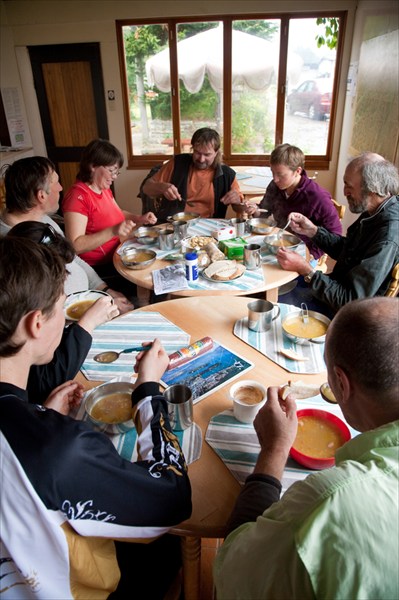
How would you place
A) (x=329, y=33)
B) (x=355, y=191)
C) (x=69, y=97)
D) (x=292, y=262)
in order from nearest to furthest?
(x=355, y=191), (x=292, y=262), (x=329, y=33), (x=69, y=97)

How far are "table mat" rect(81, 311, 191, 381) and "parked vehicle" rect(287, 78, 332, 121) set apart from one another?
4.51 m

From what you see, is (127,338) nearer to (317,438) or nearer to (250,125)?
(317,438)

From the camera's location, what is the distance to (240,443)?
107 centimetres

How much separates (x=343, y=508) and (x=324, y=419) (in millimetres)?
593

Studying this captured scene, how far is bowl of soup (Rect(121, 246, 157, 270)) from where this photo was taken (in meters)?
2.22

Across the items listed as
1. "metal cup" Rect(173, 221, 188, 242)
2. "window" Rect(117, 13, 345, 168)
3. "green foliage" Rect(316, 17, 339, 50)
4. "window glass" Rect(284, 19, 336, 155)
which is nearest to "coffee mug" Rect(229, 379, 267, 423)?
"metal cup" Rect(173, 221, 188, 242)

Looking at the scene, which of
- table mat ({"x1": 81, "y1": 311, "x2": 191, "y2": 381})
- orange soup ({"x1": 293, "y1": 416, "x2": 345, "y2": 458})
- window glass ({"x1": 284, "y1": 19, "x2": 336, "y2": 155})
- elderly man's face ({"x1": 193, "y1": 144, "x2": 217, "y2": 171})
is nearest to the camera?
orange soup ({"x1": 293, "y1": 416, "x2": 345, "y2": 458})

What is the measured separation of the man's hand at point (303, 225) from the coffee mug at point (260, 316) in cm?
115

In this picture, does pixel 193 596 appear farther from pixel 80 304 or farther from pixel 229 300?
pixel 80 304

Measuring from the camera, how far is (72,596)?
794mm

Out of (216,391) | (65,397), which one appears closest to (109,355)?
(65,397)

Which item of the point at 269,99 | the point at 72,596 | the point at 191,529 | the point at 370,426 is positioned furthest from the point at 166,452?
the point at 269,99

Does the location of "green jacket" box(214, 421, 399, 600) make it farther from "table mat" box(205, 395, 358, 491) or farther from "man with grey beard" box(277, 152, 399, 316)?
"man with grey beard" box(277, 152, 399, 316)

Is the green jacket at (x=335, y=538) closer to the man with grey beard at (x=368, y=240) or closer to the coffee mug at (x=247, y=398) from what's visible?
the coffee mug at (x=247, y=398)
